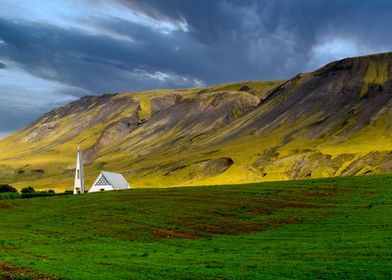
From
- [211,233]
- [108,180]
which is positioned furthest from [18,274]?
[108,180]

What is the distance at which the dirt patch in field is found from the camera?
23.3 meters

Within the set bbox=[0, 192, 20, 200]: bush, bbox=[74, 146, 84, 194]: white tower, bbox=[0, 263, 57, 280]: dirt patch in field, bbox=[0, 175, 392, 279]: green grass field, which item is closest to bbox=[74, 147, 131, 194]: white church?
bbox=[74, 146, 84, 194]: white tower

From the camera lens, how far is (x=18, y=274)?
24.0 meters

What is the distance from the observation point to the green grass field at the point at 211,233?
1035 inches

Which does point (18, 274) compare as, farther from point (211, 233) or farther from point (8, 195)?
point (8, 195)

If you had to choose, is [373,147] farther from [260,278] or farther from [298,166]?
[260,278]

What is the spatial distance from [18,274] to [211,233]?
23.4m

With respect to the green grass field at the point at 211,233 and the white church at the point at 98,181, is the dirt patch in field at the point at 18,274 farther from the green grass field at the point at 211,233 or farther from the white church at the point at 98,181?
the white church at the point at 98,181

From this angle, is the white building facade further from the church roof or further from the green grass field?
the green grass field

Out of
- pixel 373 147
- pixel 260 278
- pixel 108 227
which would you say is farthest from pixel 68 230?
pixel 373 147

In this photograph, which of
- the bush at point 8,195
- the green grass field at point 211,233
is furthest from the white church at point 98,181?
the green grass field at point 211,233

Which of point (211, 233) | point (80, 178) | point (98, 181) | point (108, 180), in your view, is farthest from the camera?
point (108, 180)

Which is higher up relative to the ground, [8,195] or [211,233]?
[8,195]

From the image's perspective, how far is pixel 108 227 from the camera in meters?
47.9
